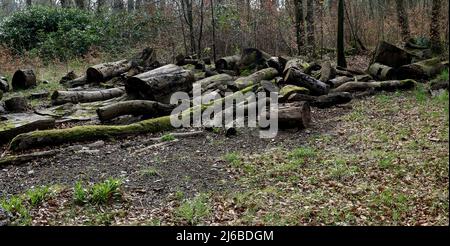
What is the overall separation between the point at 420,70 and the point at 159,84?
7.83 m

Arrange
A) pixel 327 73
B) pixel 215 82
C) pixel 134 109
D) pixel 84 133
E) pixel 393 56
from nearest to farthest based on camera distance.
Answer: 1. pixel 84 133
2. pixel 134 109
3. pixel 327 73
4. pixel 215 82
5. pixel 393 56

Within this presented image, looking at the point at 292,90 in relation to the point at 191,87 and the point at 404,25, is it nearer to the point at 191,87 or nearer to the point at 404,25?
the point at 191,87

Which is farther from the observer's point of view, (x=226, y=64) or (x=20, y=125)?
(x=226, y=64)

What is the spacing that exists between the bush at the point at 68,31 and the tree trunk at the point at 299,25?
962 cm

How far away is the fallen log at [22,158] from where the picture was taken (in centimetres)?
812

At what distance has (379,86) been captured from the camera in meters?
12.6

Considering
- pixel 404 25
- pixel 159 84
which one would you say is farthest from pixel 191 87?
pixel 404 25

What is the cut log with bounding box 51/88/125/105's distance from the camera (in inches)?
522

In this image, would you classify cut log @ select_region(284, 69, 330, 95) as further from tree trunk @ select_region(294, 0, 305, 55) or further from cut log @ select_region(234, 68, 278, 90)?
tree trunk @ select_region(294, 0, 305, 55)

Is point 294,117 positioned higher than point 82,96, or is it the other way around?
point 82,96

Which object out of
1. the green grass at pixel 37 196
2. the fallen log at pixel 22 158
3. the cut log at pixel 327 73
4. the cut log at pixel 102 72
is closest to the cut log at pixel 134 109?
the fallen log at pixel 22 158

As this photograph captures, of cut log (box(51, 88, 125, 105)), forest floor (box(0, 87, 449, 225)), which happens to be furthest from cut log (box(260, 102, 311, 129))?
cut log (box(51, 88, 125, 105))

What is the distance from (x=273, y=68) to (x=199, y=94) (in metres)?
3.55
